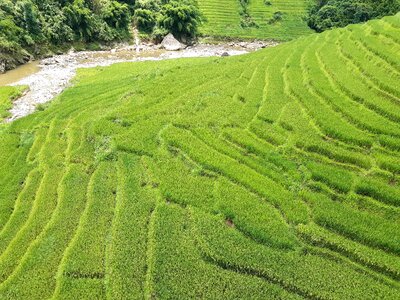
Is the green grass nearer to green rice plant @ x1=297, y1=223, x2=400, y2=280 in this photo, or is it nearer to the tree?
green rice plant @ x1=297, y1=223, x2=400, y2=280

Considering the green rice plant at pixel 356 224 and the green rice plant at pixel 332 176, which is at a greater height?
the green rice plant at pixel 332 176

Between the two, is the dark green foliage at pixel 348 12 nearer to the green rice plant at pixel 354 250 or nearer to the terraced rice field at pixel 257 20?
the terraced rice field at pixel 257 20

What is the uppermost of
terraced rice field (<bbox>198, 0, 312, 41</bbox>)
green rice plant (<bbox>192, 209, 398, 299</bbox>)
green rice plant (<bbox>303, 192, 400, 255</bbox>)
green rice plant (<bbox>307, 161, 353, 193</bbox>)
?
green rice plant (<bbox>307, 161, 353, 193</bbox>)

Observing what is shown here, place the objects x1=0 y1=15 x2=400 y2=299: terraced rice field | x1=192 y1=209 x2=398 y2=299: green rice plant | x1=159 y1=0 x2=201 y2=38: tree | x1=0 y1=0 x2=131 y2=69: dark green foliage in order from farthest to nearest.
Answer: x1=159 y1=0 x2=201 y2=38: tree → x1=0 y1=0 x2=131 y2=69: dark green foliage → x1=0 y1=15 x2=400 y2=299: terraced rice field → x1=192 y1=209 x2=398 y2=299: green rice plant

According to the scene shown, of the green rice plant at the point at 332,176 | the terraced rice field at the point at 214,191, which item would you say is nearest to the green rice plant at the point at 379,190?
the terraced rice field at the point at 214,191

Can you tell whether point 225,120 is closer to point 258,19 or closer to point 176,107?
point 176,107

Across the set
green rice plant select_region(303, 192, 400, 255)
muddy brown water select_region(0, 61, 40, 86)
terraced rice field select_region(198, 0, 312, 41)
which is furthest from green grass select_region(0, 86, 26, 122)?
terraced rice field select_region(198, 0, 312, 41)
